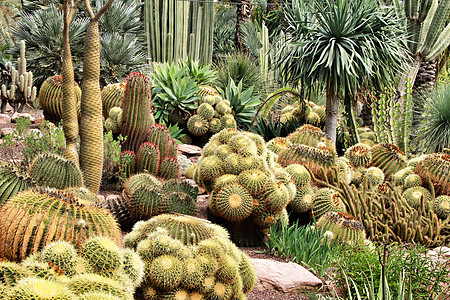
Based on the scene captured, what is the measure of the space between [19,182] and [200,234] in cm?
208

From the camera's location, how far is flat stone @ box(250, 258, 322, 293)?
4078 mm

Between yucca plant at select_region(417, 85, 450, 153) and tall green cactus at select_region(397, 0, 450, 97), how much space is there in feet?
3.97

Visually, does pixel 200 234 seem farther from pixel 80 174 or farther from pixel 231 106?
pixel 231 106

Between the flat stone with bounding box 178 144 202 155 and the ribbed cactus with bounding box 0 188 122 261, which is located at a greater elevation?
the ribbed cactus with bounding box 0 188 122 261

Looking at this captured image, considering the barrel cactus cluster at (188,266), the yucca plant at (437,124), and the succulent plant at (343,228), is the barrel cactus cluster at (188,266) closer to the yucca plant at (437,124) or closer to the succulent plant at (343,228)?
the succulent plant at (343,228)

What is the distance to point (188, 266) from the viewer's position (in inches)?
120

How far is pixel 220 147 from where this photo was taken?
563cm

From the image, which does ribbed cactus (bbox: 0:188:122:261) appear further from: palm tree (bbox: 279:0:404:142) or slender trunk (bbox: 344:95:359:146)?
slender trunk (bbox: 344:95:359:146)

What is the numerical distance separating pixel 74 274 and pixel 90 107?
3.62 metres

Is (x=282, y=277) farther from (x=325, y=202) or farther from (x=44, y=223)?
(x=44, y=223)

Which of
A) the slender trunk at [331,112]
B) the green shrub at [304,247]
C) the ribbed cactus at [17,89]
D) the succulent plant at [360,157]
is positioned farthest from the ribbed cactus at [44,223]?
the ribbed cactus at [17,89]

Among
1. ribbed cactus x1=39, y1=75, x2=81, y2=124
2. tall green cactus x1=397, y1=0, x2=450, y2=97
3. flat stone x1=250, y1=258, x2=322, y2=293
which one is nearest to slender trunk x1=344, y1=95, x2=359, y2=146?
tall green cactus x1=397, y1=0, x2=450, y2=97

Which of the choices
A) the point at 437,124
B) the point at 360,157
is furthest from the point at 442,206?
the point at 437,124

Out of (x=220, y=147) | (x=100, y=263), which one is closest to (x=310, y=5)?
(x=220, y=147)
